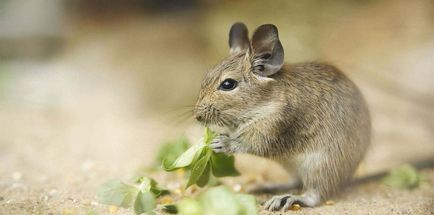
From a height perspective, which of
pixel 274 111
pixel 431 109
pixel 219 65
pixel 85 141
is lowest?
pixel 85 141

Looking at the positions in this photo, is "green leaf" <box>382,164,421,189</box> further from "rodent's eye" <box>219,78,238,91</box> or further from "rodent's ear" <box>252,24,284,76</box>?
"rodent's eye" <box>219,78,238,91</box>

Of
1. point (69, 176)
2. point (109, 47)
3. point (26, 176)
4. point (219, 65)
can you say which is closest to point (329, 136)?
point (219, 65)

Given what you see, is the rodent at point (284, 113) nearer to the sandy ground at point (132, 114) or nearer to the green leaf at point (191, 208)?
the sandy ground at point (132, 114)

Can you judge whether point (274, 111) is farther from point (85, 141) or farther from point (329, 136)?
point (85, 141)

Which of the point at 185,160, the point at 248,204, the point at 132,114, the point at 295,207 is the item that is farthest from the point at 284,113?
the point at 132,114

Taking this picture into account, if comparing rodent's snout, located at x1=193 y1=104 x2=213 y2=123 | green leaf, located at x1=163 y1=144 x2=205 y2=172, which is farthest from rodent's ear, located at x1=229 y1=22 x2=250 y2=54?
green leaf, located at x1=163 y1=144 x2=205 y2=172

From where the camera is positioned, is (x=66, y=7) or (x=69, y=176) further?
(x=66, y=7)
